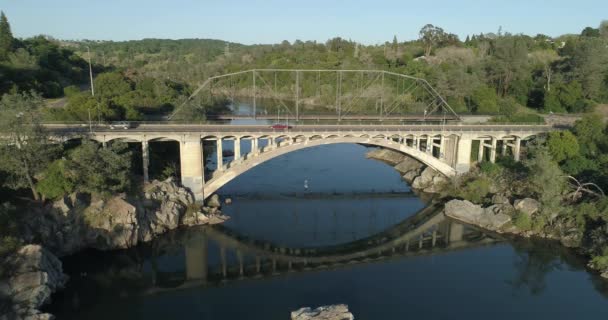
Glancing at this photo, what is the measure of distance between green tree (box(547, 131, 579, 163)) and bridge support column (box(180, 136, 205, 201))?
30.9 m

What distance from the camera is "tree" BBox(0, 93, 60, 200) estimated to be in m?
29.2

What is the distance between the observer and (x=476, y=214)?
36531 mm

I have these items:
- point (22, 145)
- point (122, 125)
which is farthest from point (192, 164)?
point (22, 145)

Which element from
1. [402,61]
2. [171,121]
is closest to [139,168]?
[171,121]

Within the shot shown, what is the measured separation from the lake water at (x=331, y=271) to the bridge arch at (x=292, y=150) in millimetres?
2826

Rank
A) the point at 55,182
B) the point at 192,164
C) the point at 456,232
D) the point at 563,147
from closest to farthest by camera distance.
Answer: the point at 55,182 < the point at 456,232 < the point at 192,164 < the point at 563,147

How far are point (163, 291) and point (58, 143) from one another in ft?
49.1

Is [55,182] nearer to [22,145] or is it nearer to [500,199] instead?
[22,145]

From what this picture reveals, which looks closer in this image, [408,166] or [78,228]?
[78,228]

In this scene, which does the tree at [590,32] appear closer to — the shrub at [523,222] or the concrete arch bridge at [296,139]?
the concrete arch bridge at [296,139]

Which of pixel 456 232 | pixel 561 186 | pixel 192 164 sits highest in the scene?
pixel 192 164

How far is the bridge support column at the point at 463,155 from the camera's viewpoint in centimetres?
4281

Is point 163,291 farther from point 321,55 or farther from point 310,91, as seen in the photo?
point 321,55

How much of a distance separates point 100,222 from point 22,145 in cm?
728
